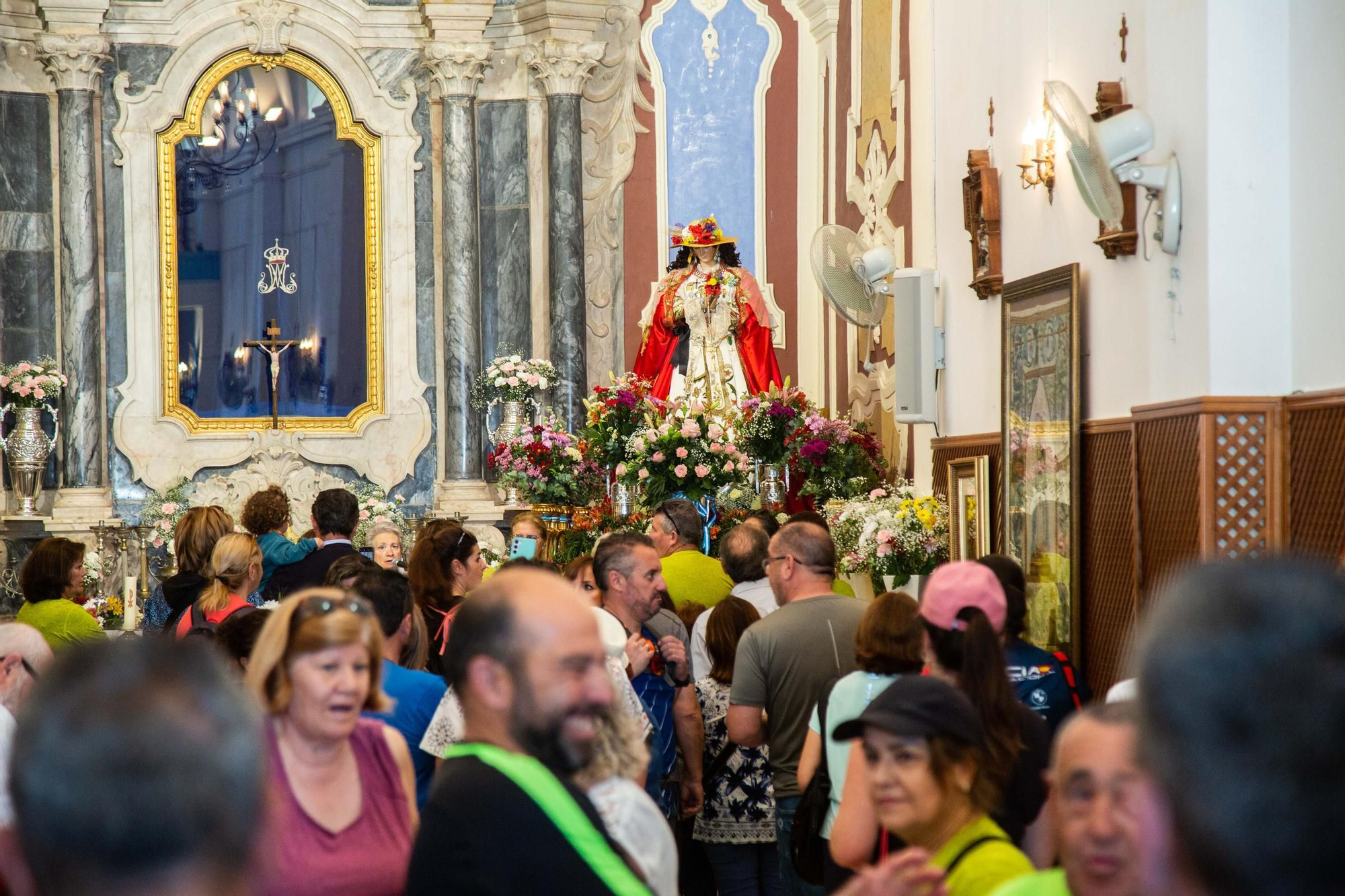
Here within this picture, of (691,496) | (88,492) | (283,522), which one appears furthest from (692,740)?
(88,492)

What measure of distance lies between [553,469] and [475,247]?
3030 mm

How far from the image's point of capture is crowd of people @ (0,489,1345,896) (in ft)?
3.87

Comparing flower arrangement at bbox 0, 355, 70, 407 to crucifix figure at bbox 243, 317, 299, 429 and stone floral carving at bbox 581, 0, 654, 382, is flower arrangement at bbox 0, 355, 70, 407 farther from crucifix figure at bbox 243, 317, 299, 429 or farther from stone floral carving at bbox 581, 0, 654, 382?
stone floral carving at bbox 581, 0, 654, 382

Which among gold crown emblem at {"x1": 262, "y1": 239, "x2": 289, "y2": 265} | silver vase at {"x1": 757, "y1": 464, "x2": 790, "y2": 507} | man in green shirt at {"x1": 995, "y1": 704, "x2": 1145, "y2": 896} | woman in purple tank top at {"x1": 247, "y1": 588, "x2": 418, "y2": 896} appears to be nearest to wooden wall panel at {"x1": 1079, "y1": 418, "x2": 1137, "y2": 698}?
silver vase at {"x1": 757, "y1": 464, "x2": 790, "y2": 507}

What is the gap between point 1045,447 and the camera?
299 inches

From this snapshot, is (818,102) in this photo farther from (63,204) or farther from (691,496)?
(63,204)

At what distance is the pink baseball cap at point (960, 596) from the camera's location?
11.2 ft

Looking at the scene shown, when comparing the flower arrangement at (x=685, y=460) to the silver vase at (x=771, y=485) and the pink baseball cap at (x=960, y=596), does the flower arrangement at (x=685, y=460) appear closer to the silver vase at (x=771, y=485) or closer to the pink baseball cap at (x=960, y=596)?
the silver vase at (x=771, y=485)

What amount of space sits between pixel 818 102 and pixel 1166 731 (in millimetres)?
13535

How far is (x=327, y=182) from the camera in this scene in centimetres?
1399

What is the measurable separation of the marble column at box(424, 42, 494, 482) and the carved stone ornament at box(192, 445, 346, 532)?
4.07 feet

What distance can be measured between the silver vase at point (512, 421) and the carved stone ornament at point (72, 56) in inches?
182

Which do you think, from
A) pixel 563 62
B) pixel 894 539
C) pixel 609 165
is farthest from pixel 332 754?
pixel 609 165

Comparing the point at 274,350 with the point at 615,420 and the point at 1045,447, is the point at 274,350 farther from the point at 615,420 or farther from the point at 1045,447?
the point at 1045,447
